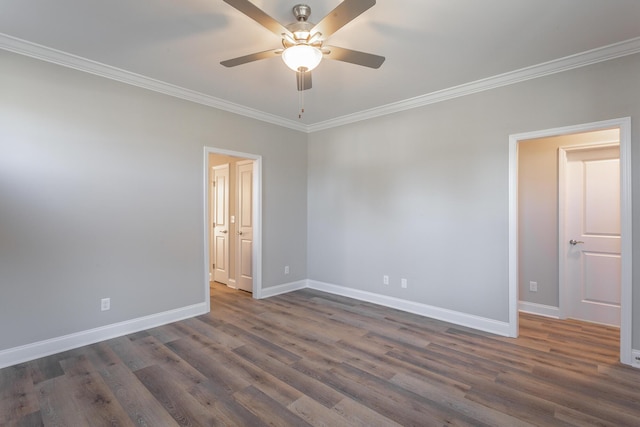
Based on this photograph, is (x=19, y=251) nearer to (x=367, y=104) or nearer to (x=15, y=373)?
(x=15, y=373)

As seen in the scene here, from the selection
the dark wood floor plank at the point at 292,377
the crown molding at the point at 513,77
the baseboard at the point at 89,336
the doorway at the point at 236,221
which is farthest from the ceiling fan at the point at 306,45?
the baseboard at the point at 89,336

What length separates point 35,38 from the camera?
2.55m

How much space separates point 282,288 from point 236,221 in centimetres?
138

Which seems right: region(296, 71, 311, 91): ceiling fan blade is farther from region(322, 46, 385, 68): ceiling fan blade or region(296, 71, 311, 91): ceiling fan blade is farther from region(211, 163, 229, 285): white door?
region(211, 163, 229, 285): white door

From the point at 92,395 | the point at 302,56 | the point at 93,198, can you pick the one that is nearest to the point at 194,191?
the point at 93,198

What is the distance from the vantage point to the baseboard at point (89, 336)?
264 centimetres

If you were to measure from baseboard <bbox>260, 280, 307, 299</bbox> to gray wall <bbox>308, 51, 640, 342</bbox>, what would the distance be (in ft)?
1.37

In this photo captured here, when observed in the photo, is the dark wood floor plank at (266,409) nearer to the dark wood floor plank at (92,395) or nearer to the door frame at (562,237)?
the dark wood floor plank at (92,395)

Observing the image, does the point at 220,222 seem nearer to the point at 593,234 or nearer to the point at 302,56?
the point at 302,56

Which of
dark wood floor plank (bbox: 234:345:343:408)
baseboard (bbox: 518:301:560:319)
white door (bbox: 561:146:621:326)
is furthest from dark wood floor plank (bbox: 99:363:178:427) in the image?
white door (bbox: 561:146:621:326)

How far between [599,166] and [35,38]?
19.2 ft

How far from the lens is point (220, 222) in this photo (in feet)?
18.4

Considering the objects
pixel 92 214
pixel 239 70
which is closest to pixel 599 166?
pixel 239 70

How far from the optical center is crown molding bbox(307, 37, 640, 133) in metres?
2.63
